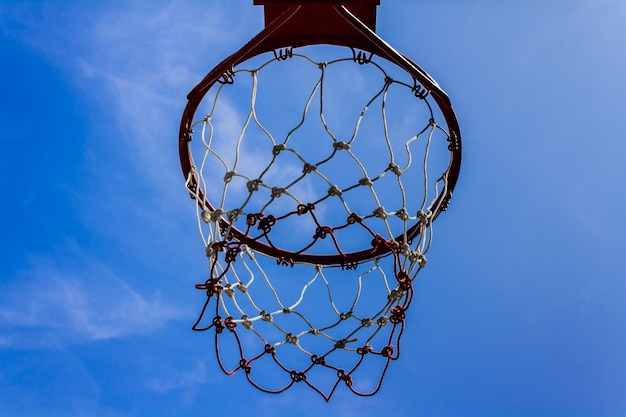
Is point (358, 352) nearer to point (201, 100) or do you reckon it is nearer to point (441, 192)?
point (441, 192)

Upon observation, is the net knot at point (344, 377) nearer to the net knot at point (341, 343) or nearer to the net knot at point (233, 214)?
the net knot at point (341, 343)

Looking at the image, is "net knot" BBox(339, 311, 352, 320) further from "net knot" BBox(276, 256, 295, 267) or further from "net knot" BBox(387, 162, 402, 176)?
"net knot" BBox(387, 162, 402, 176)

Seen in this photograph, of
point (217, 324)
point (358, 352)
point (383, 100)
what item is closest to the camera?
point (217, 324)

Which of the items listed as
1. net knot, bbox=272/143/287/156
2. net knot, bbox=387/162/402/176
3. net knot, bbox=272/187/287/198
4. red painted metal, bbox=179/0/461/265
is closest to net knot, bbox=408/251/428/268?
red painted metal, bbox=179/0/461/265

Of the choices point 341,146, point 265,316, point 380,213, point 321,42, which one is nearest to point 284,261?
point 265,316

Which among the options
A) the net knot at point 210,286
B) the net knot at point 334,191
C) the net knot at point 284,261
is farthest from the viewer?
the net knot at point 284,261

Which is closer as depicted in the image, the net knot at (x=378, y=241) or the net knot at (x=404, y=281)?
the net knot at (x=404, y=281)

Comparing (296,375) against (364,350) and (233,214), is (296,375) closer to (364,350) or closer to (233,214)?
(364,350)

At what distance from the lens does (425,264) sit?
447cm

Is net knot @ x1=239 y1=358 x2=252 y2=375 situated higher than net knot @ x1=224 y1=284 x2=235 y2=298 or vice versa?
net knot @ x1=224 y1=284 x2=235 y2=298

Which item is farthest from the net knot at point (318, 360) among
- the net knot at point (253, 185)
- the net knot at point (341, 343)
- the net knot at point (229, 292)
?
the net knot at point (253, 185)

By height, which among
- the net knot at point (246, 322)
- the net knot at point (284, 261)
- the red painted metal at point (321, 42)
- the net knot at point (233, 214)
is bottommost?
the net knot at point (246, 322)

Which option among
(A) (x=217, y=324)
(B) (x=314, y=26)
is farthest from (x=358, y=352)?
(B) (x=314, y=26)

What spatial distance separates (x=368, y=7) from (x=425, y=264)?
1712 millimetres
